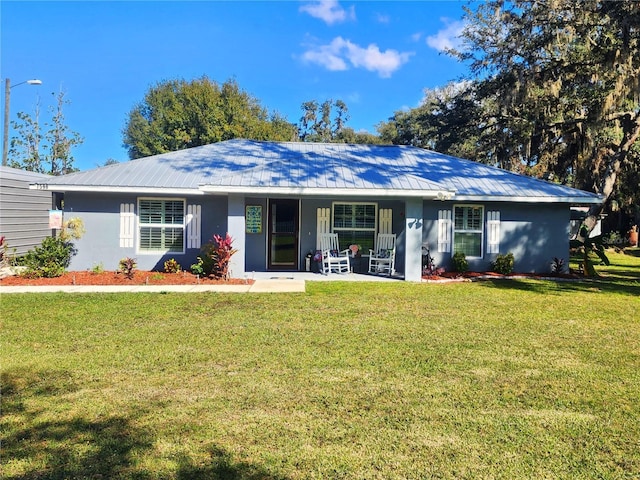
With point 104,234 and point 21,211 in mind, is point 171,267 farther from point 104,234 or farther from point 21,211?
point 21,211

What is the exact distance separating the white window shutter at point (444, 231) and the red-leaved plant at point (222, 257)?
5.64 meters

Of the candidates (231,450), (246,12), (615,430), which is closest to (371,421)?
(231,450)

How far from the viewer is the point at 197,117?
31.0 meters

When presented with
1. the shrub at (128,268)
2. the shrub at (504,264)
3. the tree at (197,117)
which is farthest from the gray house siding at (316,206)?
the tree at (197,117)

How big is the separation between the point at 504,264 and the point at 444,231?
71.0 inches

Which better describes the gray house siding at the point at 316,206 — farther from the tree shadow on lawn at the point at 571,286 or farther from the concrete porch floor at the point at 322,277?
the tree shadow on lawn at the point at 571,286

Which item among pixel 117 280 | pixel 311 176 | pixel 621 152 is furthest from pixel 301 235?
pixel 621 152

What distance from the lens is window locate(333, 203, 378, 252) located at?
1209 cm

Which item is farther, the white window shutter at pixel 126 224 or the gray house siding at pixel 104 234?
the white window shutter at pixel 126 224

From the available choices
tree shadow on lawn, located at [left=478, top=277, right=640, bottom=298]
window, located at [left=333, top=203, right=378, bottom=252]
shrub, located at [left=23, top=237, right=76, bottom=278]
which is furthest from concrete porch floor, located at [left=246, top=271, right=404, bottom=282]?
shrub, located at [left=23, top=237, right=76, bottom=278]

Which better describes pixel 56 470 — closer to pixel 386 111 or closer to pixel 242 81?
pixel 242 81

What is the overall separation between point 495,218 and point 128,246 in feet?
32.9

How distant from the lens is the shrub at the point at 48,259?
33.4ft

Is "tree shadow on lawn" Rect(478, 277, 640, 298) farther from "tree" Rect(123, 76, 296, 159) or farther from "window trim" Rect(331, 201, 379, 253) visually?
"tree" Rect(123, 76, 296, 159)
